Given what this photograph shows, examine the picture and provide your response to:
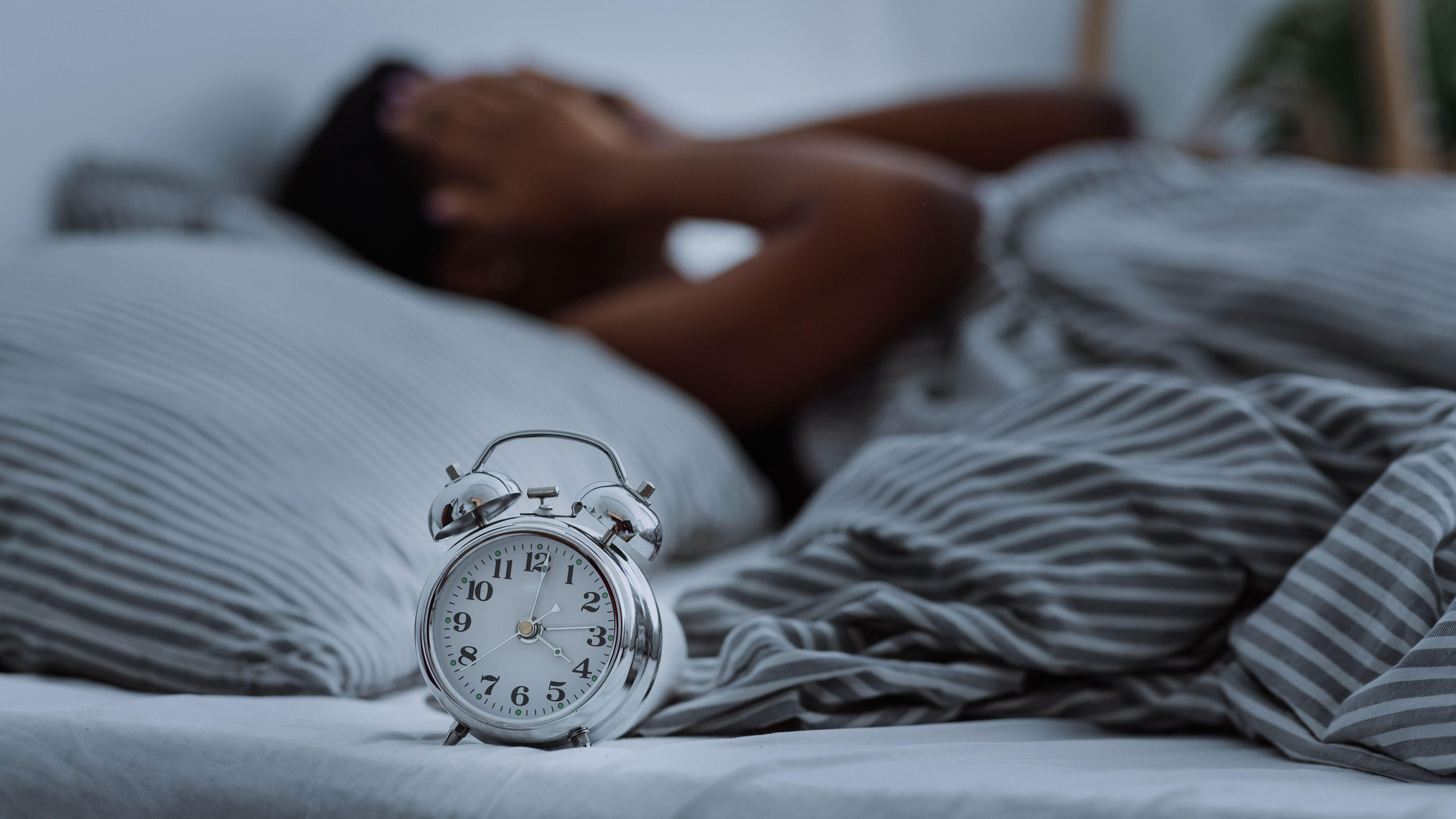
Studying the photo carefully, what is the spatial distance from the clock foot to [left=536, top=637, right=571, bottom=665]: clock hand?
0.15 feet

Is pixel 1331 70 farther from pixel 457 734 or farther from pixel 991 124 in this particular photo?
pixel 457 734

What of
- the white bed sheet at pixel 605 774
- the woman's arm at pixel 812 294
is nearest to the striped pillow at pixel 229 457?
the white bed sheet at pixel 605 774

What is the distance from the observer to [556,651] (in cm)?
48

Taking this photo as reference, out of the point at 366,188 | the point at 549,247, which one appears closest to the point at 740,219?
the point at 549,247

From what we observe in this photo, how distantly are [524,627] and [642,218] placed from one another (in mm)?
813

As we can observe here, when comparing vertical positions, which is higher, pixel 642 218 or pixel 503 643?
pixel 642 218

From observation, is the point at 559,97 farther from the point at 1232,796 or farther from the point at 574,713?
the point at 1232,796

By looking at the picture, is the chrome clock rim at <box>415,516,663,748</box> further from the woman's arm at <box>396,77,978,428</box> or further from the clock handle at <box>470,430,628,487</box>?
the woman's arm at <box>396,77,978,428</box>

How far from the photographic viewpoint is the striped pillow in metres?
0.57

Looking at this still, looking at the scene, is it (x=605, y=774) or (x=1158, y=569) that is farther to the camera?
(x=1158, y=569)

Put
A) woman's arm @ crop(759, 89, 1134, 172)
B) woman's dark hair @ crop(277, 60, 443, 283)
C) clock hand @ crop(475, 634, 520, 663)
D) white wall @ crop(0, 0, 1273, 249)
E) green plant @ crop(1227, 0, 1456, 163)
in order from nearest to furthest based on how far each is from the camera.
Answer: clock hand @ crop(475, 634, 520, 663), white wall @ crop(0, 0, 1273, 249), woman's dark hair @ crop(277, 60, 443, 283), woman's arm @ crop(759, 89, 1134, 172), green plant @ crop(1227, 0, 1456, 163)

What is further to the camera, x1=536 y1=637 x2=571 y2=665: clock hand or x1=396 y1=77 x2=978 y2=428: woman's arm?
x1=396 y1=77 x2=978 y2=428: woman's arm

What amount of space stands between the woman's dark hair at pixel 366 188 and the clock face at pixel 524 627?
817 millimetres

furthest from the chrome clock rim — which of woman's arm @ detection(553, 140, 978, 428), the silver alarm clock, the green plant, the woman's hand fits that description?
the green plant
